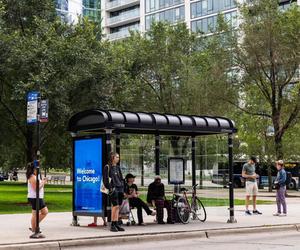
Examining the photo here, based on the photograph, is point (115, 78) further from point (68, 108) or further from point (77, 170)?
point (77, 170)

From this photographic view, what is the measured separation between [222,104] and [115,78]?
50.8 ft

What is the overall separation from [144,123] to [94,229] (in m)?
3.02

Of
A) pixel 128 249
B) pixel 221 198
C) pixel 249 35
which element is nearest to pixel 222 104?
pixel 249 35

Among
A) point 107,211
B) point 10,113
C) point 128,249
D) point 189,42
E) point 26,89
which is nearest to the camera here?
point 128,249

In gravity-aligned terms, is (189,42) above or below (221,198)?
above

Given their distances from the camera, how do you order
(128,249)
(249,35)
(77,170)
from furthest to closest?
(249,35) < (77,170) < (128,249)

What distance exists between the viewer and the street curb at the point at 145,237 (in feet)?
40.3

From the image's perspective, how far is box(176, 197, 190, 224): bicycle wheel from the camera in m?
16.9

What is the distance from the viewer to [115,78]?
26.8 meters

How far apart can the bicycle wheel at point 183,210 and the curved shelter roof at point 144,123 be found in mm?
2003

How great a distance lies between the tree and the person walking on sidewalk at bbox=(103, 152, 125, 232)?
85.3ft

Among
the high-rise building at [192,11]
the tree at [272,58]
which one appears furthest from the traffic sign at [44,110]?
the high-rise building at [192,11]

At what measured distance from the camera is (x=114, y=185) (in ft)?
48.0

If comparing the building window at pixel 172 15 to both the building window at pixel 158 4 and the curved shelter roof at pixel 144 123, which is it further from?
the curved shelter roof at pixel 144 123
